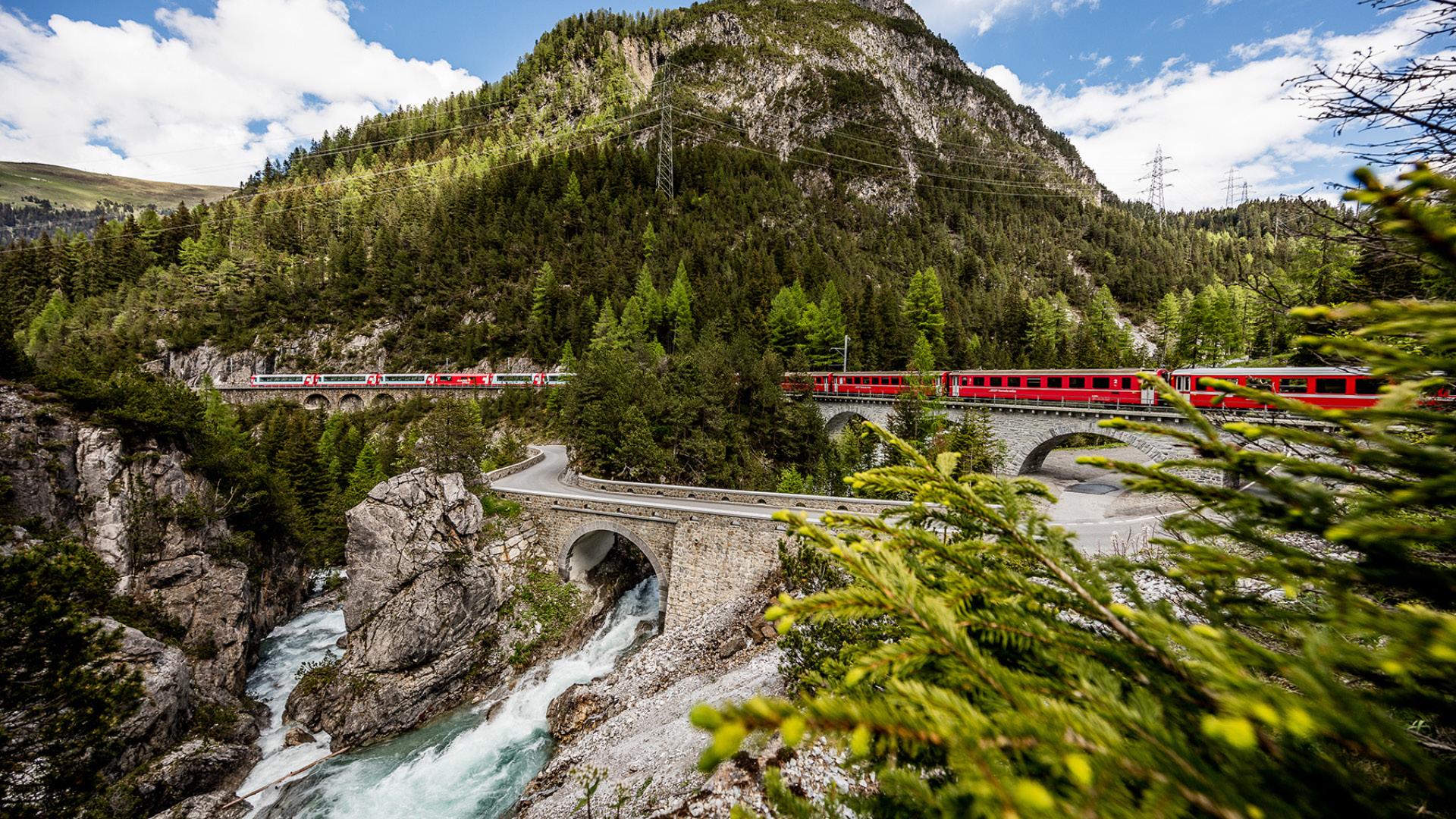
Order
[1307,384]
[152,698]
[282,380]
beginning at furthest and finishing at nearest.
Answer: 1. [282,380]
2. [1307,384]
3. [152,698]

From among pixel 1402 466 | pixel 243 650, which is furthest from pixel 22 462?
pixel 1402 466

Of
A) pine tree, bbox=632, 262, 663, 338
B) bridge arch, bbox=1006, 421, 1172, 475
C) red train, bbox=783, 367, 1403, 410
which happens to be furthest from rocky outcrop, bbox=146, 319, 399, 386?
bridge arch, bbox=1006, 421, 1172, 475

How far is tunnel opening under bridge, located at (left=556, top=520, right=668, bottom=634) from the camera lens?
18.4 m

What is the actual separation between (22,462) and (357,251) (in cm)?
6017

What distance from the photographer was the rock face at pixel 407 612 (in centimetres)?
1566

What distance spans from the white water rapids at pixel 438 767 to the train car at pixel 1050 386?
2101 cm

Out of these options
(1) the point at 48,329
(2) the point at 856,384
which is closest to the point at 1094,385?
(2) the point at 856,384

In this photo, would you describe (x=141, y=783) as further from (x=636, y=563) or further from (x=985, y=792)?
(x=985, y=792)

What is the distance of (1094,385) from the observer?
2106 centimetres

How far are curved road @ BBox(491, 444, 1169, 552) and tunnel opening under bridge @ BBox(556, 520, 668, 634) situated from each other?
137 cm

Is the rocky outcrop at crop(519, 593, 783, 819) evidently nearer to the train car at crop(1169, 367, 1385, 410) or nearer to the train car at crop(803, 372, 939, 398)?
the train car at crop(1169, 367, 1385, 410)

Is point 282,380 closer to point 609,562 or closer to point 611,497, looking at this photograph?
point 609,562

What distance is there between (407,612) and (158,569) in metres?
7.82

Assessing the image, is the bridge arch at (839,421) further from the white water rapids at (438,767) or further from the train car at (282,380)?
the train car at (282,380)
